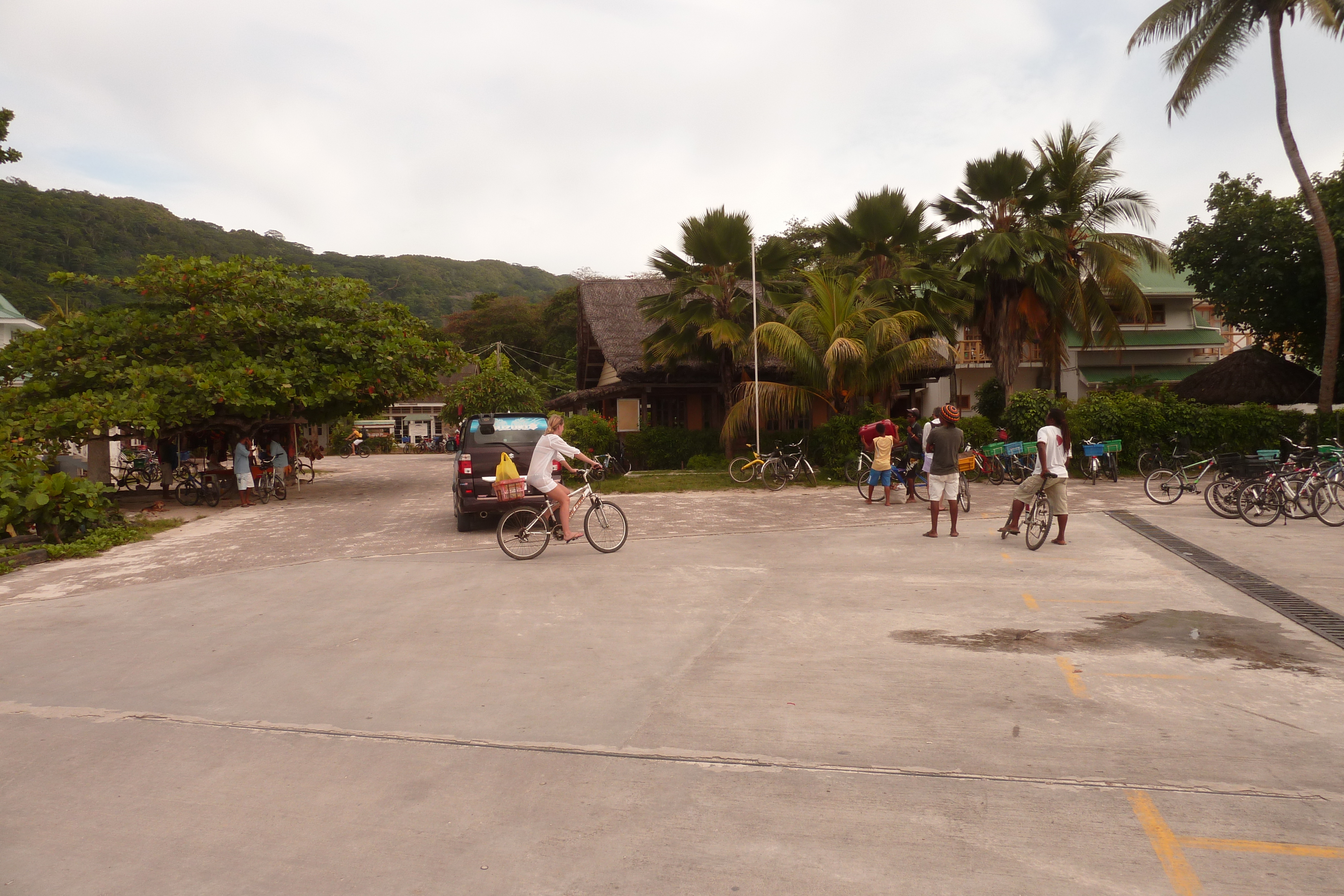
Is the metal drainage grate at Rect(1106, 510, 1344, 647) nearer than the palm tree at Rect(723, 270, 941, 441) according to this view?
Yes

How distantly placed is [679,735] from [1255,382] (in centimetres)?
2682

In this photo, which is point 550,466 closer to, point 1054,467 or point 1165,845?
point 1054,467

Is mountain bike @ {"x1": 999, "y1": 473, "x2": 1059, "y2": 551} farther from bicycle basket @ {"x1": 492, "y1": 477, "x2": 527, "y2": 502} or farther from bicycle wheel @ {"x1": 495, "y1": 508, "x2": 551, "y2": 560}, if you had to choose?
bicycle basket @ {"x1": 492, "y1": 477, "x2": 527, "y2": 502}

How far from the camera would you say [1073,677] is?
570 cm

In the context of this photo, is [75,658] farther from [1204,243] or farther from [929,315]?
[1204,243]

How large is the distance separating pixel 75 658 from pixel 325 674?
223 cm

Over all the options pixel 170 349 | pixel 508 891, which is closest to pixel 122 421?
pixel 170 349

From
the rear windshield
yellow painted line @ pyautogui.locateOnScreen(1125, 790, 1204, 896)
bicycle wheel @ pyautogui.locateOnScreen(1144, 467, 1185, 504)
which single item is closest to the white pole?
the rear windshield

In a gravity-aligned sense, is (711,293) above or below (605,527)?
above

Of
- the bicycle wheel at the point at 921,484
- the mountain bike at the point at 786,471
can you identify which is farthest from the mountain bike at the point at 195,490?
the bicycle wheel at the point at 921,484

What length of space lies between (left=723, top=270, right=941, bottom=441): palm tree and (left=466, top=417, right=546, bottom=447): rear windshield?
26.4 feet

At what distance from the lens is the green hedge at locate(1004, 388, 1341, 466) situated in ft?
69.7

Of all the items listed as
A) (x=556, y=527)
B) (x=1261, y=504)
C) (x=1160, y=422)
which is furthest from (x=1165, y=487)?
(x=556, y=527)

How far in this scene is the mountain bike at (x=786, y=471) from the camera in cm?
2011
